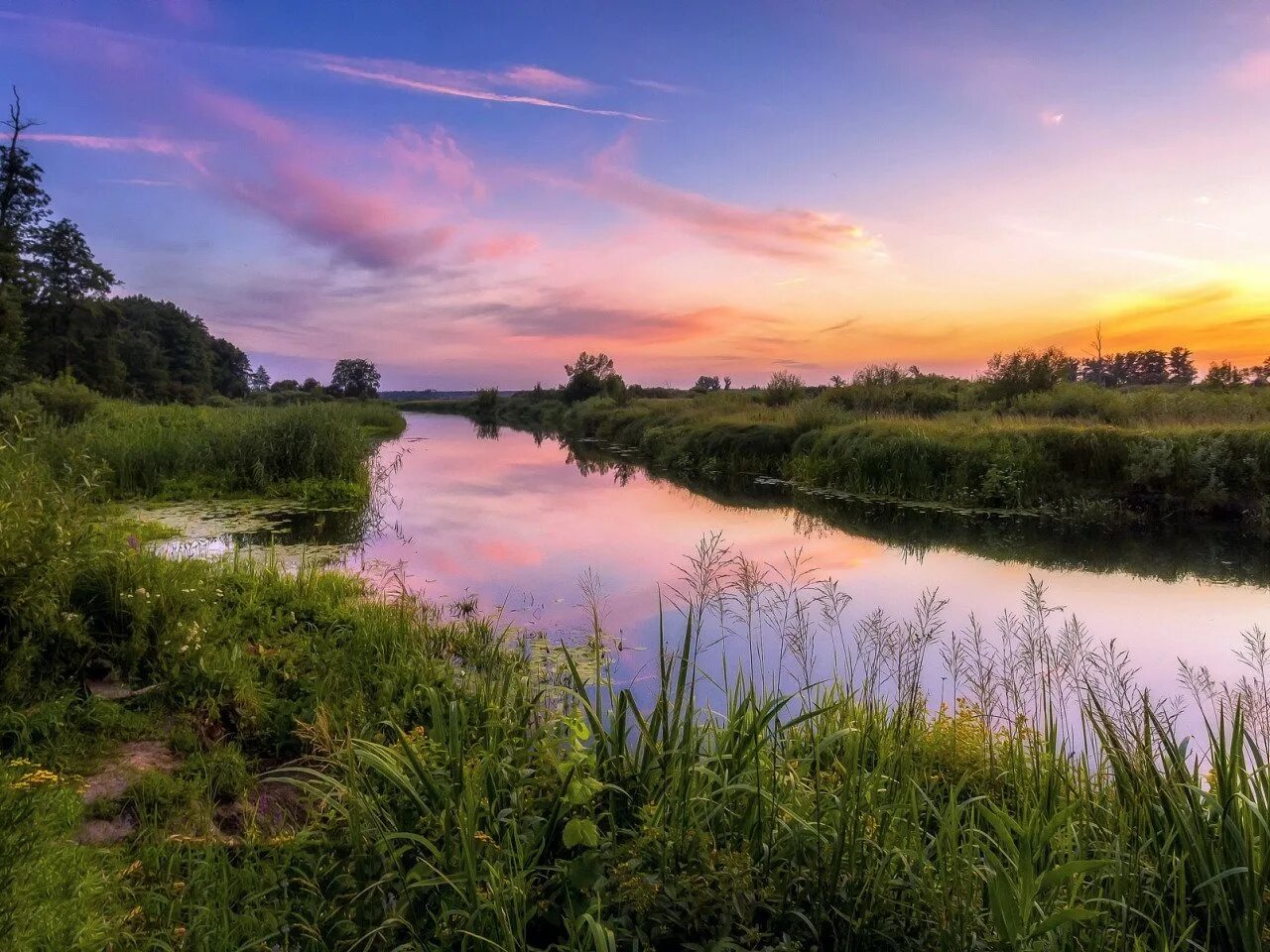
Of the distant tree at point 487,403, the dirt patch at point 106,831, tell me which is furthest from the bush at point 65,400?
the distant tree at point 487,403

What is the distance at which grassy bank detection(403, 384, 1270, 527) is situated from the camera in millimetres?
11898

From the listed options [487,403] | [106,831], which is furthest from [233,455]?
[487,403]

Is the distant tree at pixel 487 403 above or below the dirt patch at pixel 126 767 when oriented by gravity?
above

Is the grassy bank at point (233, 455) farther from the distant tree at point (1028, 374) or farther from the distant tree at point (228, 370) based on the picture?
the distant tree at point (228, 370)

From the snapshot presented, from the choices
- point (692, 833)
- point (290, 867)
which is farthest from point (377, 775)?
point (692, 833)

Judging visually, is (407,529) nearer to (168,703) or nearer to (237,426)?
(237,426)

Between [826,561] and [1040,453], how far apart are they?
23.5 feet

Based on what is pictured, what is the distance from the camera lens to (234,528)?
9.59 m

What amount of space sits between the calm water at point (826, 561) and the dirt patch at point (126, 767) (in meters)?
2.92

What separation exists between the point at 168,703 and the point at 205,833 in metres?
1.39

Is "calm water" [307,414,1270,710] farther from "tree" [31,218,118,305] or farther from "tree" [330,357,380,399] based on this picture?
"tree" [330,357,380,399]

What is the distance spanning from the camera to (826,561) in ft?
29.9

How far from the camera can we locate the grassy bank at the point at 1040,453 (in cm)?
1190

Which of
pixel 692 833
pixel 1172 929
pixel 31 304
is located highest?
pixel 31 304
